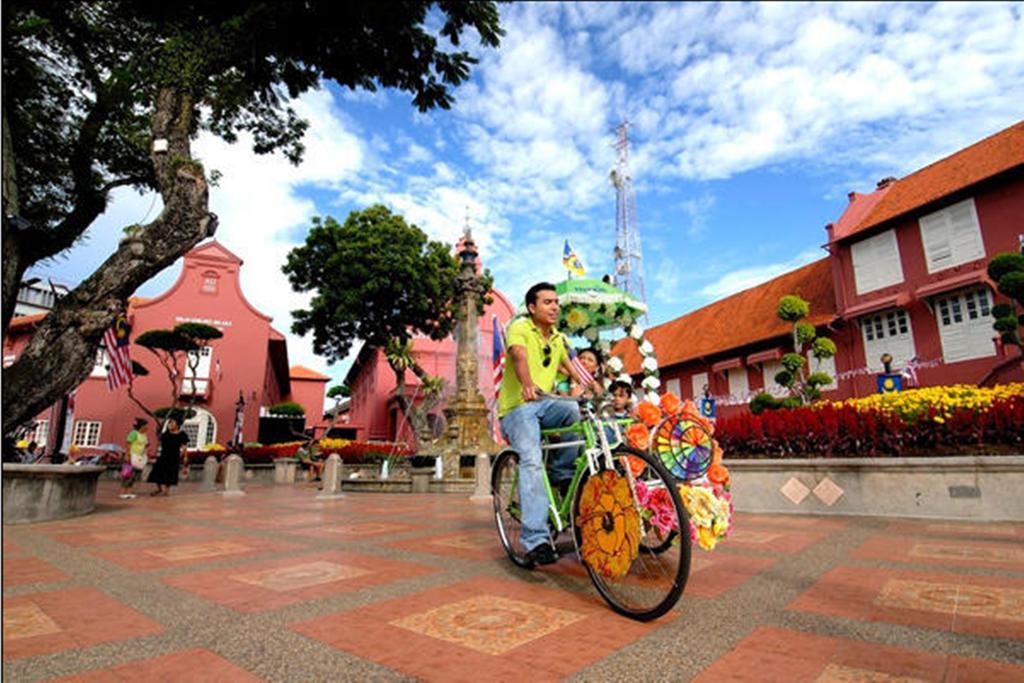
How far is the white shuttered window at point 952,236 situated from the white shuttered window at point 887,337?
78.5 inches

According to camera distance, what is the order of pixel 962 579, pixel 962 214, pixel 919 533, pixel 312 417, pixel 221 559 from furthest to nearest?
pixel 312 417 < pixel 962 214 < pixel 919 533 < pixel 221 559 < pixel 962 579

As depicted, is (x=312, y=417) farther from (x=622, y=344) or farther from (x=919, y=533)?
(x=919, y=533)

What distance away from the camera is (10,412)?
253 inches

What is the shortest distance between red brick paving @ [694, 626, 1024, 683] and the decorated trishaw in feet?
1.29

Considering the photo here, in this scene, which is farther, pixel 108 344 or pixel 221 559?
pixel 108 344

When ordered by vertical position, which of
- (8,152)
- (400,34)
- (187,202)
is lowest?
(187,202)

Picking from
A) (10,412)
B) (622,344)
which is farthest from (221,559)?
(622,344)

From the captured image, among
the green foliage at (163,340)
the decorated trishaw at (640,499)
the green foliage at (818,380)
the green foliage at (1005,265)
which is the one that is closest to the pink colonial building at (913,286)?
the green foliage at (818,380)

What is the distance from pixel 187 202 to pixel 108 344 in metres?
8.54

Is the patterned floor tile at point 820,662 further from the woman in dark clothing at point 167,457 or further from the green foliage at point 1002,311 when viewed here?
the green foliage at point 1002,311

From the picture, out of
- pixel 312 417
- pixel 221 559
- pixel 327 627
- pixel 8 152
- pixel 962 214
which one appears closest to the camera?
pixel 327 627

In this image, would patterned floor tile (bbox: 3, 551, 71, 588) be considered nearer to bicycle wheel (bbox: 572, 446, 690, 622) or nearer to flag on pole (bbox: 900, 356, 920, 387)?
bicycle wheel (bbox: 572, 446, 690, 622)

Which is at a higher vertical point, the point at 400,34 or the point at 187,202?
the point at 400,34

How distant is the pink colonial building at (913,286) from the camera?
1605cm
